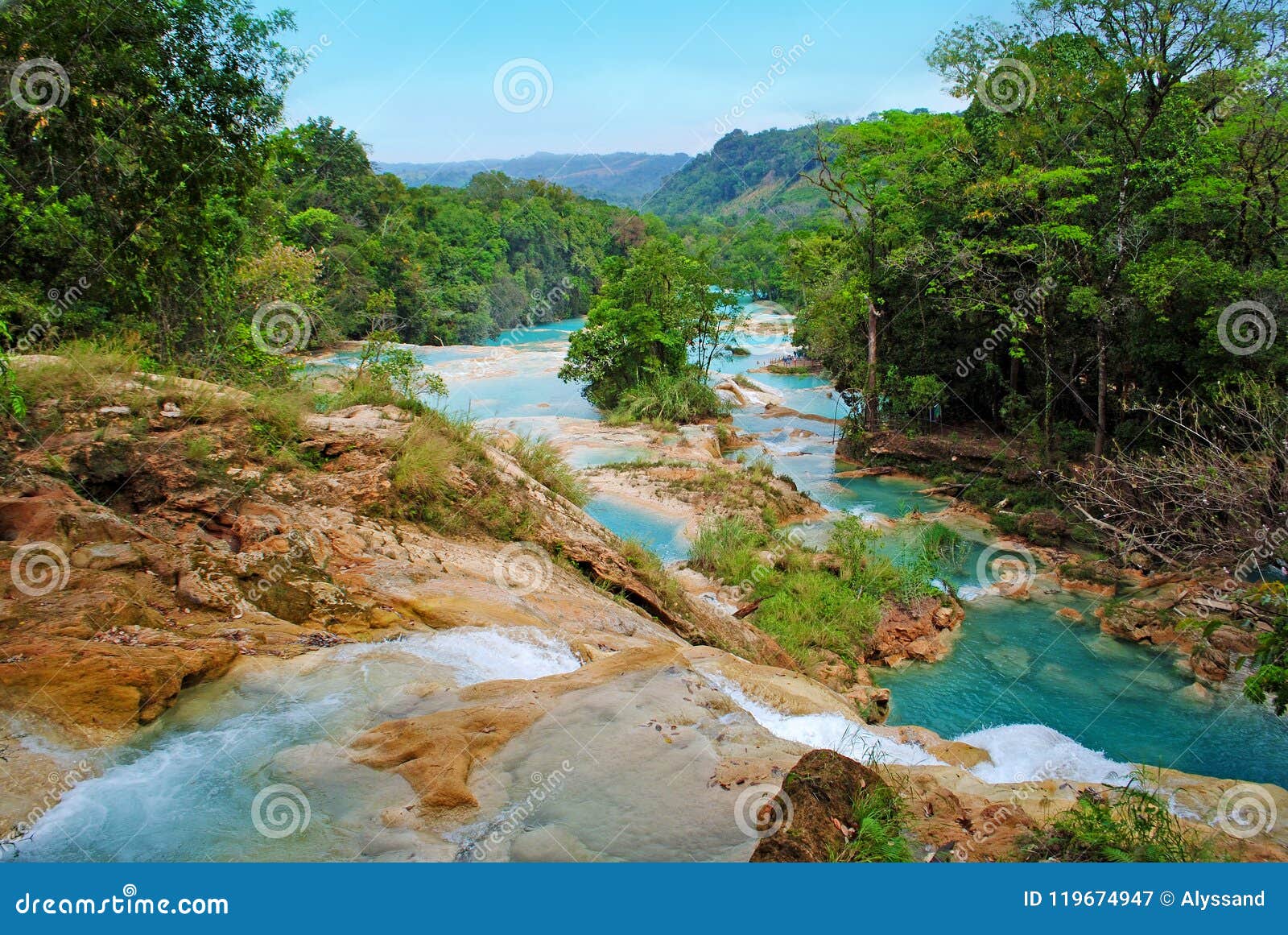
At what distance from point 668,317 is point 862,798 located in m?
24.6

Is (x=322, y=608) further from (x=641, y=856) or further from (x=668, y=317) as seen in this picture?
(x=668, y=317)

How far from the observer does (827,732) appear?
591 cm

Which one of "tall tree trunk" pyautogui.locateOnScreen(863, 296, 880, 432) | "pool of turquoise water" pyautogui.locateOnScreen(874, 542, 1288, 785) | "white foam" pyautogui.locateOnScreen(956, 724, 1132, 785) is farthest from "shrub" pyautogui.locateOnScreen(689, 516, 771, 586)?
"tall tree trunk" pyautogui.locateOnScreen(863, 296, 880, 432)

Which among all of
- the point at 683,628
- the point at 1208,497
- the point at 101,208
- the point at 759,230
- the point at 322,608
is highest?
the point at 759,230

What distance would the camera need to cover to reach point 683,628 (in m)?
8.82

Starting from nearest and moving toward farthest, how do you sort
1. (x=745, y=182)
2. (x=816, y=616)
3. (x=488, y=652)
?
(x=488, y=652), (x=816, y=616), (x=745, y=182)

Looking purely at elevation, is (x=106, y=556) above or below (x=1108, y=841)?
above

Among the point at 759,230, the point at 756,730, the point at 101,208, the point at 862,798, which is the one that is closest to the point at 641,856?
the point at 862,798

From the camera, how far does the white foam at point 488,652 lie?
18.1ft

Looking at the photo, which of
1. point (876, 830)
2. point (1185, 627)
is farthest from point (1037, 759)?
point (876, 830)

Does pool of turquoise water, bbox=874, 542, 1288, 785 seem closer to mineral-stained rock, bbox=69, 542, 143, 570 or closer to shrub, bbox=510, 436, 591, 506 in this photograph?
shrub, bbox=510, 436, 591, 506

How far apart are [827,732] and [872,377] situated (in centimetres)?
1835

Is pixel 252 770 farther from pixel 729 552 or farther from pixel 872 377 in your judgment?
pixel 872 377

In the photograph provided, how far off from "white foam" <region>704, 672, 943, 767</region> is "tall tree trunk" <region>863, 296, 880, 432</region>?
58.7 feet
